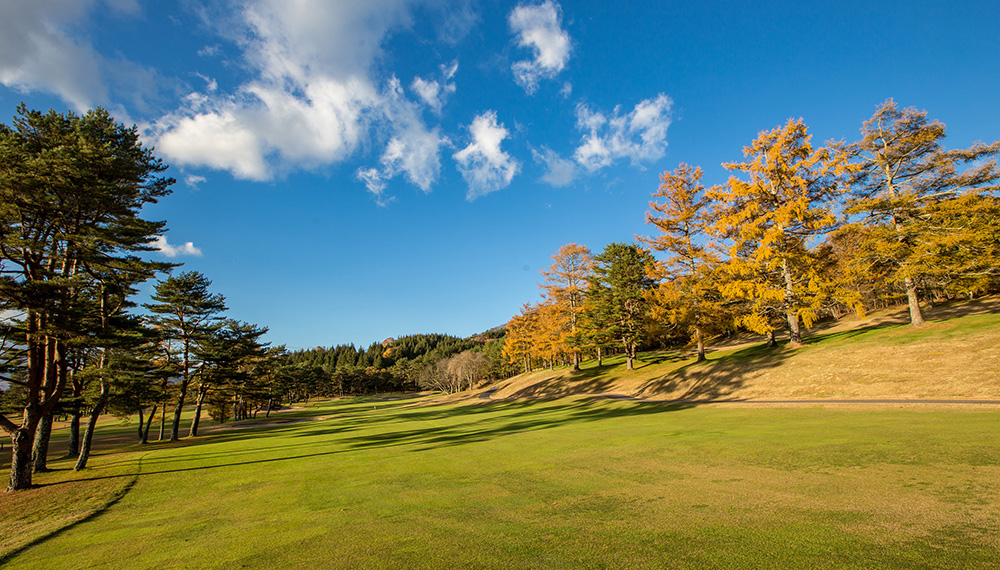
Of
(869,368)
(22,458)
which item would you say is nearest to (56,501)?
(22,458)

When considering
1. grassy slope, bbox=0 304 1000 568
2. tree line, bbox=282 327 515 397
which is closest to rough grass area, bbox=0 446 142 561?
grassy slope, bbox=0 304 1000 568

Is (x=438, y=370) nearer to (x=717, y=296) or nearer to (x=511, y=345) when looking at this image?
(x=511, y=345)

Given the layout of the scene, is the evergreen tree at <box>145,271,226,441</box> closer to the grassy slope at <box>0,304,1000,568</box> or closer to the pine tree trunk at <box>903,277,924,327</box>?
the grassy slope at <box>0,304,1000,568</box>

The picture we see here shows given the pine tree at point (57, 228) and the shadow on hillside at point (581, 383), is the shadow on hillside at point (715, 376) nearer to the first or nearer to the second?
the shadow on hillside at point (581, 383)

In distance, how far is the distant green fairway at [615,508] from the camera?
3.92 m

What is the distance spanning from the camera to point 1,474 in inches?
610

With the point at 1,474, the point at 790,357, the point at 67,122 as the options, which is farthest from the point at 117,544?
the point at 790,357

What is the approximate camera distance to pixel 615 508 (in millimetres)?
5617

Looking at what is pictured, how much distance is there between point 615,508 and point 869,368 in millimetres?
19260

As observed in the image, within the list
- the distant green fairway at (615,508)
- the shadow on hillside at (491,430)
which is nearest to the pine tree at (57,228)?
the distant green fairway at (615,508)

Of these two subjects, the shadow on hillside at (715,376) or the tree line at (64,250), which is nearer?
the tree line at (64,250)

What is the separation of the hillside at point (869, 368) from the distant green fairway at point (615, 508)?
390 cm

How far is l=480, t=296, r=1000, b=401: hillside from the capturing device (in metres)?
14.4

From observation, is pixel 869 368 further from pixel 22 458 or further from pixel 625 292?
pixel 22 458
